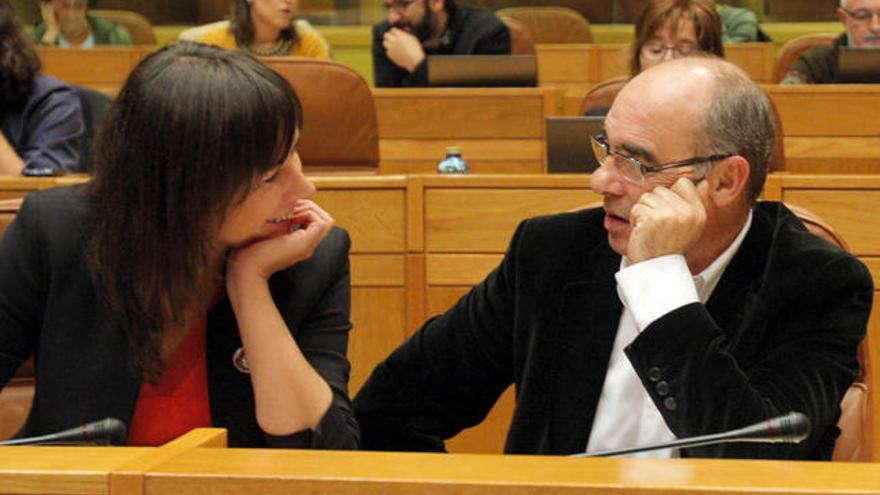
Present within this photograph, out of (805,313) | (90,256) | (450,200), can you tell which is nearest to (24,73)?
(450,200)

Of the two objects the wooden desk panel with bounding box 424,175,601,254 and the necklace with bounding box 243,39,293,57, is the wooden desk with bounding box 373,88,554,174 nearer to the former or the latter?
the necklace with bounding box 243,39,293,57

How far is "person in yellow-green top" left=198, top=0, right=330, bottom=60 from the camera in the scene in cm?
544

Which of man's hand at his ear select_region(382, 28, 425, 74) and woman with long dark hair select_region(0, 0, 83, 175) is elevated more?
woman with long dark hair select_region(0, 0, 83, 175)

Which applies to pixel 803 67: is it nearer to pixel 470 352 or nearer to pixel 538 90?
pixel 538 90

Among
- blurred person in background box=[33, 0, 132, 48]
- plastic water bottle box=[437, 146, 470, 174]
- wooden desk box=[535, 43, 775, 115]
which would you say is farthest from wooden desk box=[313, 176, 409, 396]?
blurred person in background box=[33, 0, 132, 48]

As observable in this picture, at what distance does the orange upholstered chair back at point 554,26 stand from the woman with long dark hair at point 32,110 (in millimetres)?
4437

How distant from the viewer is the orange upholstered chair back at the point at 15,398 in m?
2.15

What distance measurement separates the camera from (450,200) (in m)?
3.17

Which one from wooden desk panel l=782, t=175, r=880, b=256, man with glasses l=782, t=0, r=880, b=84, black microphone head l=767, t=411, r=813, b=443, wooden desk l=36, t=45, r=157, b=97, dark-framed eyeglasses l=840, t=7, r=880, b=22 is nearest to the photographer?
black microphone head l=767, t=411, r=813, b=443

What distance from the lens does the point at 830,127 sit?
445 cm

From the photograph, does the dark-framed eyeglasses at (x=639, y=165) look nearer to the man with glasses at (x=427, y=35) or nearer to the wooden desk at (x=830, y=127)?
the wooden desk at (x=830, y=127)

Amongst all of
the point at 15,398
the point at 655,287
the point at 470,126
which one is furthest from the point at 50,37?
the point at 655,287

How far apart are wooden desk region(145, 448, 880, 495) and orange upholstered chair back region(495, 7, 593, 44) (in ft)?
23.1

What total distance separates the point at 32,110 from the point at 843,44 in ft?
9.36
